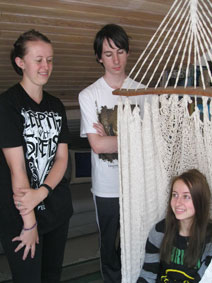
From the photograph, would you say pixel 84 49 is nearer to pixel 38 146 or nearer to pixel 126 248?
pixel 38 146

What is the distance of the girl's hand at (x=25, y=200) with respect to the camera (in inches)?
47.3

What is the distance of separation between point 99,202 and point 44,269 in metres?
0.39

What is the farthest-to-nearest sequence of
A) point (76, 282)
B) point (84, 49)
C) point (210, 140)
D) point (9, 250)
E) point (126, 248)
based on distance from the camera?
point (84, 49)
point (76, 282)
point (126, 248)
point (210, 140)
point (9, 250)

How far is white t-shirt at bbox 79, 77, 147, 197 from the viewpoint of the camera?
62.7 inches

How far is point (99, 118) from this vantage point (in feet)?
5.26

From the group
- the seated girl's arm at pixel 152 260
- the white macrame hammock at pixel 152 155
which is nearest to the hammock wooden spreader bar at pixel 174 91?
the white macrame hammock at pixel 152 155

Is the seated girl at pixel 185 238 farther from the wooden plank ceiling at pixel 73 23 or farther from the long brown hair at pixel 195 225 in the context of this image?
the wooden plank ceiling at pixel 73 23

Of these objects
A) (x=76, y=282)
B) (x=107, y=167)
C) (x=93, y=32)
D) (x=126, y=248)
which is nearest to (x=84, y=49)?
(x=93, y=32)

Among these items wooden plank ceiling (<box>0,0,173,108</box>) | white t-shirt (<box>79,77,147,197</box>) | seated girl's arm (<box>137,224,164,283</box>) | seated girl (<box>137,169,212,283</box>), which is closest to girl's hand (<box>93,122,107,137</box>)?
white t-shirt (<box>79,77,147,197</box>)

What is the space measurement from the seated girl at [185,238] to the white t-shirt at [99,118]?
0.32 meters

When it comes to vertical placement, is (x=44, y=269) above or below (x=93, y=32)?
below

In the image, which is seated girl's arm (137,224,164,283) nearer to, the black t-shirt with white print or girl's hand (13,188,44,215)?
the black t-shirt with white print

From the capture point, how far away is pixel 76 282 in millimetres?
1974

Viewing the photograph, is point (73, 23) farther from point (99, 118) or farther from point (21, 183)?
point (21, 183)
